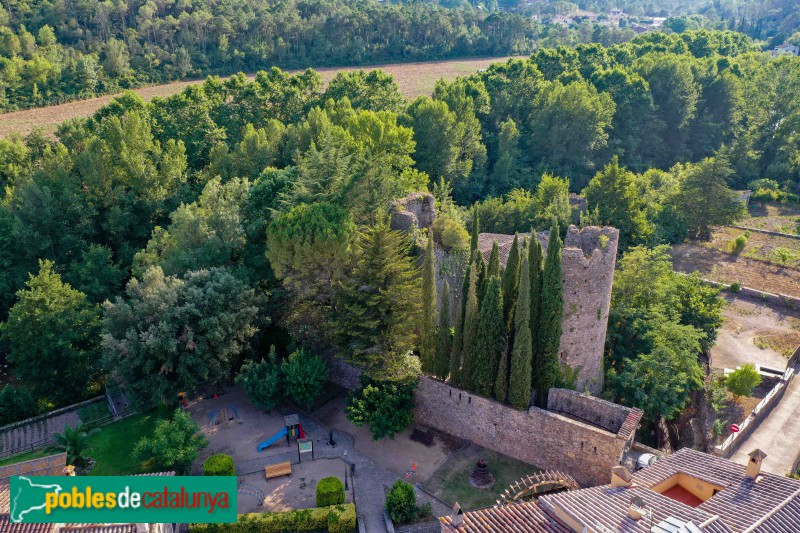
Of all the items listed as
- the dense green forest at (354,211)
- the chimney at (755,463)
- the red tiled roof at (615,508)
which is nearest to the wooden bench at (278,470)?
the dense green forest at (354,211)

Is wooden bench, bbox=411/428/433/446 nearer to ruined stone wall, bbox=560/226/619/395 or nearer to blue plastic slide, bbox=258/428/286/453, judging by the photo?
blue plastic slide, bbox=258/428/286/453

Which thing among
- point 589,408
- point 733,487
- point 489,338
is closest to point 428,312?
point 489,338

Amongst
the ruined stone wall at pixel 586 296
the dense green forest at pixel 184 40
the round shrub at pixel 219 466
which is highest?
the dense green forest at pixel 184 40

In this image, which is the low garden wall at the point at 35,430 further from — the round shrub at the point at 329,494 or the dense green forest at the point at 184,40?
the dense green forest at the point at 184,40

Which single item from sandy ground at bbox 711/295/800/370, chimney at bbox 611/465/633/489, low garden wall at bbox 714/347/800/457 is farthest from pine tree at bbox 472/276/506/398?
sandy ground at bbox 711/295/800/370

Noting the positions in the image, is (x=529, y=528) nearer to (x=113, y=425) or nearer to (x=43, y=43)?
(x=113, y=425)
